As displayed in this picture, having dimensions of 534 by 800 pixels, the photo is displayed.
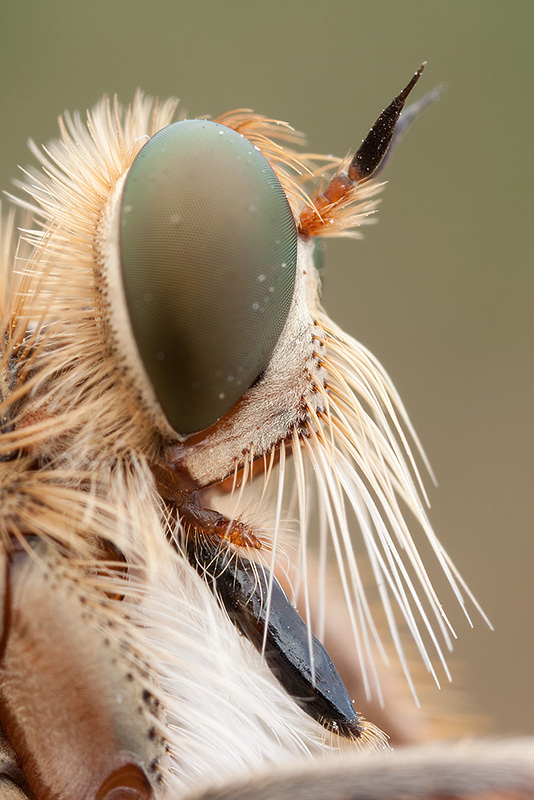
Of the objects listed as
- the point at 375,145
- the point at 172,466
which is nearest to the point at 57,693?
the point at 172,466

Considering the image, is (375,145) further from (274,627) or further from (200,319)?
(274,627)

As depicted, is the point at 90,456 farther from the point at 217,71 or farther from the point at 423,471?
the point at 217,71

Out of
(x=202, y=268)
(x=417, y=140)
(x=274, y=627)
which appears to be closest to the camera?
(x=202, y=268)

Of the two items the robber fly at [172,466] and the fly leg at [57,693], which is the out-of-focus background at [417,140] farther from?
the fly leg at [57,693]

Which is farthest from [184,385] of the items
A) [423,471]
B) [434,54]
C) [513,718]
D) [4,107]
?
[434,54]

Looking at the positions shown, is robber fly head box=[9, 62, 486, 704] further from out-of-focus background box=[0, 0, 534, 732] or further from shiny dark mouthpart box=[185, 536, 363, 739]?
out-of-focus background box=[0, 0, 534, 732]
